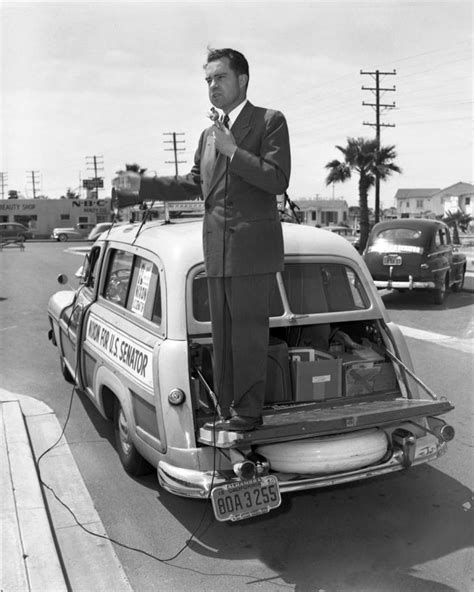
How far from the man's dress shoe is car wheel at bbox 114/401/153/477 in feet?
3.02

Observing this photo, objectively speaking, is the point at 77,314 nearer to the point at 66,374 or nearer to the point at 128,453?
the point at 66,374

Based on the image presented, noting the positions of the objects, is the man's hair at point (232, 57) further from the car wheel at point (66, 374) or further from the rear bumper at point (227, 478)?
the car wheel at point (66, 374)

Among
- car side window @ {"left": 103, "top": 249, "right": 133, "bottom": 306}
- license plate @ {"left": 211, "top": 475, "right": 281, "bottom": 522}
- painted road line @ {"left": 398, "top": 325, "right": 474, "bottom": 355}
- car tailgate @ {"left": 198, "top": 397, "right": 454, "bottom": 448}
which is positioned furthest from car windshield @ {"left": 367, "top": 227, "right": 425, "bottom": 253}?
license plate @ {"left": 211, "top": 475, "right": 281, "bottom": 522}

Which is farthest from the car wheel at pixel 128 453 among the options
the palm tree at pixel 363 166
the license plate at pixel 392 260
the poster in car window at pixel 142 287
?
the palm tree at pixel 363 166


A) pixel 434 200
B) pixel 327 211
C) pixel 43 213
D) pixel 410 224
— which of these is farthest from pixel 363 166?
pixel 434 200

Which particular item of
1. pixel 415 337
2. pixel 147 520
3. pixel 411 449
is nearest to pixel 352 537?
pixel 411 449

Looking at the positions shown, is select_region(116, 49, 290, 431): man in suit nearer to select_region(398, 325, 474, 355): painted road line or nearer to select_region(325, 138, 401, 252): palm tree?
select_region(398, 325, 474, 355): painted road line

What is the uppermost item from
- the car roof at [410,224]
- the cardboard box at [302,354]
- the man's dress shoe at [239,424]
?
the car roof at [410,224]

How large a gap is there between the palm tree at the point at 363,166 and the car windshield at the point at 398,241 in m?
20.7

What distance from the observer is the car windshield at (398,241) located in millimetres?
12680

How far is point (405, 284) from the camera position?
488 inches

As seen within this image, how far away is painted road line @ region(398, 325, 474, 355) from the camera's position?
864 centimetres

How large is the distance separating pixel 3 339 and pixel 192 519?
243 inches

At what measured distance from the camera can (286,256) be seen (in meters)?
4.23
